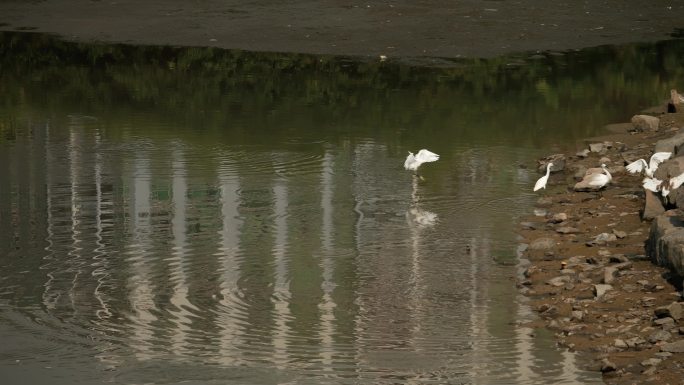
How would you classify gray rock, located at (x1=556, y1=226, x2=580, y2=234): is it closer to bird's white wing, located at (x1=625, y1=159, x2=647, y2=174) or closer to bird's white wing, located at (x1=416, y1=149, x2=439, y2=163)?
bird's white wing, located at (x1=625, y1=159, x2=647, y2=174)

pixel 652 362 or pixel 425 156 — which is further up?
pixel 425 156

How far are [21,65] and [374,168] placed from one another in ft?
23.7

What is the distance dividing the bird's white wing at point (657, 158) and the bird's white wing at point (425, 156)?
1765 millimetres

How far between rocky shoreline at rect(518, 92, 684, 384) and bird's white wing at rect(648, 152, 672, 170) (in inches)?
3.8

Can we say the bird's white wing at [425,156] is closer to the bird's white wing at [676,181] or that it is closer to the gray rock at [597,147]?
the gray rock at [597,147]

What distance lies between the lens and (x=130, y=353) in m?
7.05

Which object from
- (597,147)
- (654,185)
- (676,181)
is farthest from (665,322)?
(597,147)

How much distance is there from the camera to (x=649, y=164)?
10.4m

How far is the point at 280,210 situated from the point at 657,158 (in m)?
2.81

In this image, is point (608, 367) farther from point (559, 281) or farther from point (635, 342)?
point (559, 281)

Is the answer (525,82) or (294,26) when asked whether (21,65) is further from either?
(525,82)

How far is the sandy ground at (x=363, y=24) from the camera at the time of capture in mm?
17562

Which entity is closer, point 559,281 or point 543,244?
point 559,281

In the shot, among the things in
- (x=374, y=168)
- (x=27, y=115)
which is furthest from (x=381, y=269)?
(x=27, y=115)
